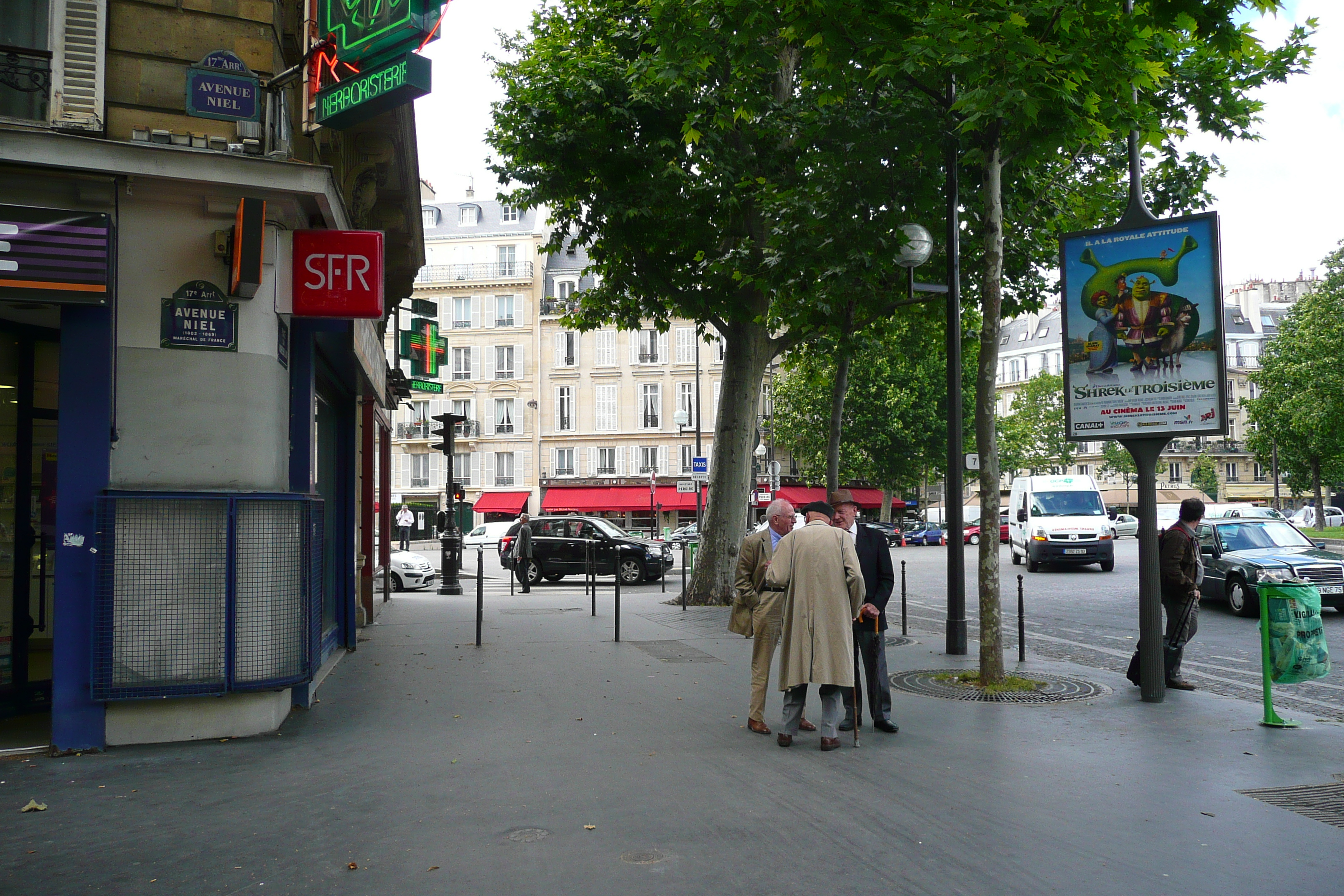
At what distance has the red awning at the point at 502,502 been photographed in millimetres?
55312

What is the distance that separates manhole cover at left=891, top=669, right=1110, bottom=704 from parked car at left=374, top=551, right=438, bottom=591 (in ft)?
53.5

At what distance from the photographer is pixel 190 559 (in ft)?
23.4

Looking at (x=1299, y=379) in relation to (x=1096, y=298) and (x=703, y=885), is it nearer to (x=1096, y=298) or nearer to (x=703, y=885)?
(x=1096, y=298)

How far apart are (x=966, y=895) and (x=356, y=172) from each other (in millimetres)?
9412

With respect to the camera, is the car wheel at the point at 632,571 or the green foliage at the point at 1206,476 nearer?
the car wheel at the point at 632,571

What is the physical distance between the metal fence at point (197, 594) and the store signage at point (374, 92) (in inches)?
109

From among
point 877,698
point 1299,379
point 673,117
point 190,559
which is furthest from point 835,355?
point 1299,379

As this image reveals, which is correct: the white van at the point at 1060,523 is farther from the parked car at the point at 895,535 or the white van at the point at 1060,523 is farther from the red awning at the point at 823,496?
the red awning at the point at 823,496

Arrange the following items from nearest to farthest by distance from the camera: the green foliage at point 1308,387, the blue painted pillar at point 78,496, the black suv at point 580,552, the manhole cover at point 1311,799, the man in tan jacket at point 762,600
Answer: the manhole cover at point 1311,799 → the blue painted pillar at point 78,496 → the man in tan jacket at point 762,600 → the black suv at point 580,552 → the green foliage at point 1308,387

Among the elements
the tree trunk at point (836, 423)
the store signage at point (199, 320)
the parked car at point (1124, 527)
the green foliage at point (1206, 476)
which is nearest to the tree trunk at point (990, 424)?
the store signage at point (199, 320)

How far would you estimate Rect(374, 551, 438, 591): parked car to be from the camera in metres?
24.2

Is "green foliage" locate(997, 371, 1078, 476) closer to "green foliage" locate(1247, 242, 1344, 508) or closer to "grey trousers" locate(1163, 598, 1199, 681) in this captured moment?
"green foliage" locate(1247, 242, 1344, 508)

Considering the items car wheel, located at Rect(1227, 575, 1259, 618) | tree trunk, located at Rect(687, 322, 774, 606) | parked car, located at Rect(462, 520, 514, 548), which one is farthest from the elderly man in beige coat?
parked car, located at Rect(462, 520, 514, 548)

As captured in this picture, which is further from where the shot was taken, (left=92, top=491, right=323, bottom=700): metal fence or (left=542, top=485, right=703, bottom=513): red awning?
(left=542, top=485, right=703, bottom=513): red awning
